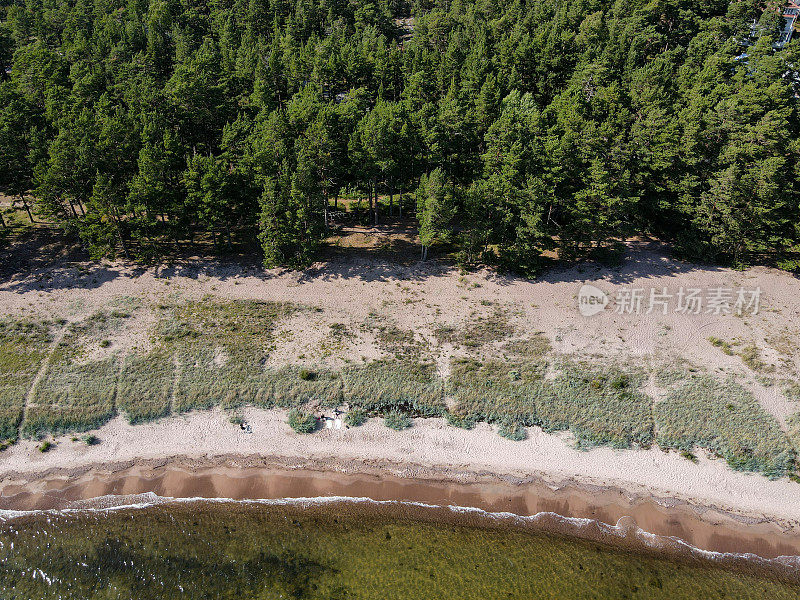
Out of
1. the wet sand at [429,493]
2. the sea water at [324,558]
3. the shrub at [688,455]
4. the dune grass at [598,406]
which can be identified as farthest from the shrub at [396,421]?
the shrub at [688,455]

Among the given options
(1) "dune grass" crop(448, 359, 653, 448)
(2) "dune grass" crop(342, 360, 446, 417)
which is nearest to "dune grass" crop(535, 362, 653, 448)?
(1) "dune grass" crop(448, 359, 653, 448)

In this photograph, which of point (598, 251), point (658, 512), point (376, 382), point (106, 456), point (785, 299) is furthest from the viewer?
point (598, 251)

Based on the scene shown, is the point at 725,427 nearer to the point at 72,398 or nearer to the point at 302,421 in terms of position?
the point at 302,421

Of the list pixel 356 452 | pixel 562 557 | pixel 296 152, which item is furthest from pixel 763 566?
pixel 296 152

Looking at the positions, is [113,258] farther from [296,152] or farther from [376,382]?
[376,382]

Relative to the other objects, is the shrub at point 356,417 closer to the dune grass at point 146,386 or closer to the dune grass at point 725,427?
the dune grass at point 146,386

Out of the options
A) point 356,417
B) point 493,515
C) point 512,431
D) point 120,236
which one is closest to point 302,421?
point 356,417
